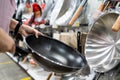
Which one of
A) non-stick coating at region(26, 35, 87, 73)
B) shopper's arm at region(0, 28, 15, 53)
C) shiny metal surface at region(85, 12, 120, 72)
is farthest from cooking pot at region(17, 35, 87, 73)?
shopper's arm at region(0, 28, 15, 53)

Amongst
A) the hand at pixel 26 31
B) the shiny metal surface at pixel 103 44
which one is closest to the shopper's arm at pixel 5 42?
the hand at pixel 26 31

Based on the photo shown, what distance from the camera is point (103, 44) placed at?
1.45m

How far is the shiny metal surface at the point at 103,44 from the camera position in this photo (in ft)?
4.24

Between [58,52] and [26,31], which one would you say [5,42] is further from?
[58,52]

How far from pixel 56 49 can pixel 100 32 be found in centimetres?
42

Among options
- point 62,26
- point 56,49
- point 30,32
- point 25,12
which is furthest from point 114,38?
point 25,12

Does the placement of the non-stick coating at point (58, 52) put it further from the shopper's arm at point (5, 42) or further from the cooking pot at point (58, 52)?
the shopper's arm at point (5, 42)

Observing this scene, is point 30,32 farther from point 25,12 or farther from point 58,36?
point 25,12

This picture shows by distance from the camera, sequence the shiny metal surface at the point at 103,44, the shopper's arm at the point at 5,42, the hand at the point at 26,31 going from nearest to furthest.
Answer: the shopper's arm at the point at 5,42 < the hand at the point at 26,31 < the shiny metal surface at the point at 103,44

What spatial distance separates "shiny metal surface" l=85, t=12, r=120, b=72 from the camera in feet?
4.24

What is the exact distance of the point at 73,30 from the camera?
2014 mm

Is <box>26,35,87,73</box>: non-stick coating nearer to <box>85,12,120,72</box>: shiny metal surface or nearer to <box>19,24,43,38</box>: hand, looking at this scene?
<box>19,24,43,38</box>: hand

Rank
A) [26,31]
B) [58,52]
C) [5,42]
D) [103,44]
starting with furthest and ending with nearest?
[103,44] → [58,52] → [26,31] → [5,42]

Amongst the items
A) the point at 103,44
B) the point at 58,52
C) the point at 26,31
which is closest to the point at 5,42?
the point at 26,31
